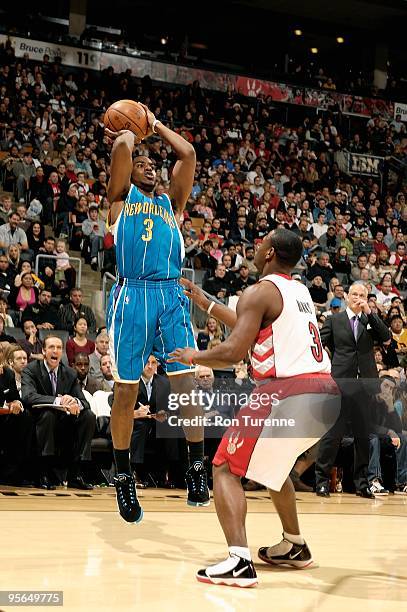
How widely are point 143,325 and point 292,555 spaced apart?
5.51 ft

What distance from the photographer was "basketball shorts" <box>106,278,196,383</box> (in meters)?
5.34

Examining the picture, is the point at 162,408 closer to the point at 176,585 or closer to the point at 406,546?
the point at 406,546

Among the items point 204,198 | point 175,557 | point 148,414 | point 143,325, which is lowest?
point 148,414

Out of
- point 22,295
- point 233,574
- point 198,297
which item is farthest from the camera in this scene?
point 22,295

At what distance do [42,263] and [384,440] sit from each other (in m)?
5.76

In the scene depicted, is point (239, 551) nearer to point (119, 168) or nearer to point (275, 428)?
point (275, 428)

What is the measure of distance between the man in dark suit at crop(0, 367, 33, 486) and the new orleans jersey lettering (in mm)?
3134

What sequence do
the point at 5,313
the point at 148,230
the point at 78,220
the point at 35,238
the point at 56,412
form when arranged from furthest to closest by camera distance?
the point at 78,220 < the point at 35,238 < the point at 5,313 < the point at 56,412 < the point at 148,230

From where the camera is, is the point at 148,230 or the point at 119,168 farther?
the point at 148,230

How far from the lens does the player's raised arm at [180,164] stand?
17.7 feet

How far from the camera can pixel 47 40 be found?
20.7 m

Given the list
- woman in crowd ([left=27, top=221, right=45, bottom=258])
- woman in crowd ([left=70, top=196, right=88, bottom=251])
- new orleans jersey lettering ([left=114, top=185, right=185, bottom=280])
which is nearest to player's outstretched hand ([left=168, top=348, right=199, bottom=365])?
new orleans jersey lettering ([left=114, top=185, right=185, bottom=280])

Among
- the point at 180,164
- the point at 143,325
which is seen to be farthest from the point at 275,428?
the point at 180,164

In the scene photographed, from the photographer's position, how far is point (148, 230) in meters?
5.38
